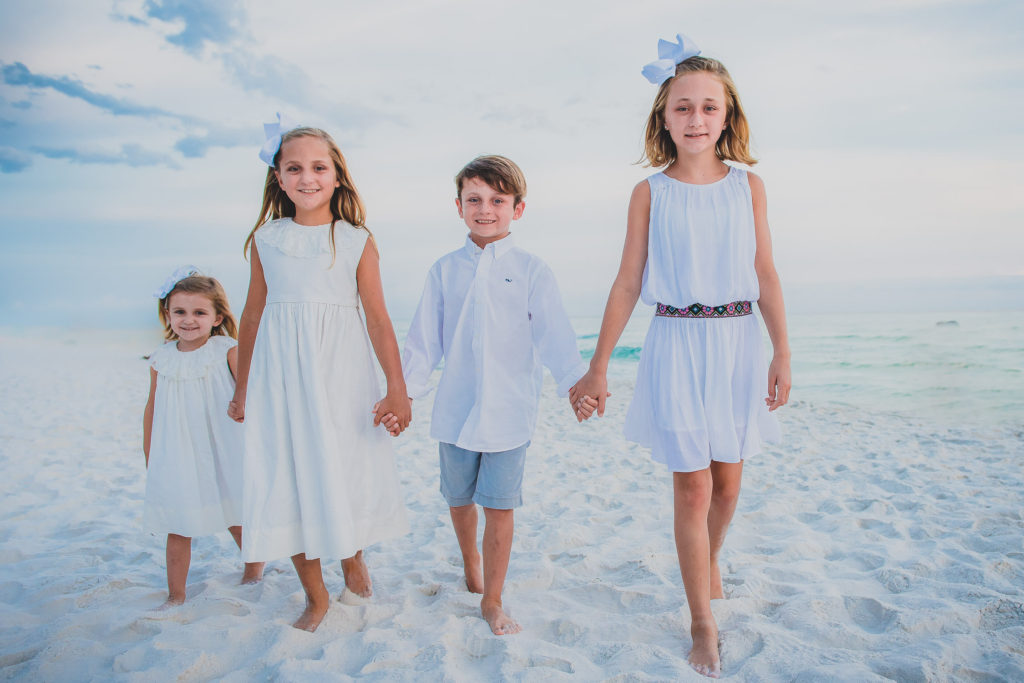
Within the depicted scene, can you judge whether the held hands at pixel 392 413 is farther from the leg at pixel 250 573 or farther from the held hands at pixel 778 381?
the held hands at pixel 778 381

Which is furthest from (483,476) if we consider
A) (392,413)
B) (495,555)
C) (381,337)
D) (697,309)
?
(697,309)

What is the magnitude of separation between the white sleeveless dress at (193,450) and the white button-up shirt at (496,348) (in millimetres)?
895

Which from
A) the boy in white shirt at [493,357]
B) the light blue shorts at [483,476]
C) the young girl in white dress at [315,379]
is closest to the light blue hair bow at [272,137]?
the young girl in white dress at [315,379]

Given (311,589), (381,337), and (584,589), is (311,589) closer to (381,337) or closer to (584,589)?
(381,337)

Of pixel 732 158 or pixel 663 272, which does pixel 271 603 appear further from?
pixel 732 158

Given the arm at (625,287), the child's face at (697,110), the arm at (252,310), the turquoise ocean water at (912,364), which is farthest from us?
the turquoise ocean water at (912,364)

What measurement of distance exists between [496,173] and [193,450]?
5.64 feet

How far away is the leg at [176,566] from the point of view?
2635mm

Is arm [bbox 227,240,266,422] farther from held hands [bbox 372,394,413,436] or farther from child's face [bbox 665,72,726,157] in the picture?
child's face [bbox 665,72,726,157]

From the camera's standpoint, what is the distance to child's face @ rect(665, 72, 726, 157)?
6.97 ft

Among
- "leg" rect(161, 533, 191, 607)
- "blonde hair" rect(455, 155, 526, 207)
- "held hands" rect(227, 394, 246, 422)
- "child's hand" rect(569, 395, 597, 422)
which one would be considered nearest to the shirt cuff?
"child's hand" rect(569, 395, 597, 422)

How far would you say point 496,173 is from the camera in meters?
2.38

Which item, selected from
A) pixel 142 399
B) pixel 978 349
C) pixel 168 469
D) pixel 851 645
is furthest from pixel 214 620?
pixel 978 349

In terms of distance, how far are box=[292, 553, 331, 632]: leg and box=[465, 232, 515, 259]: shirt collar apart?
1.33 m
